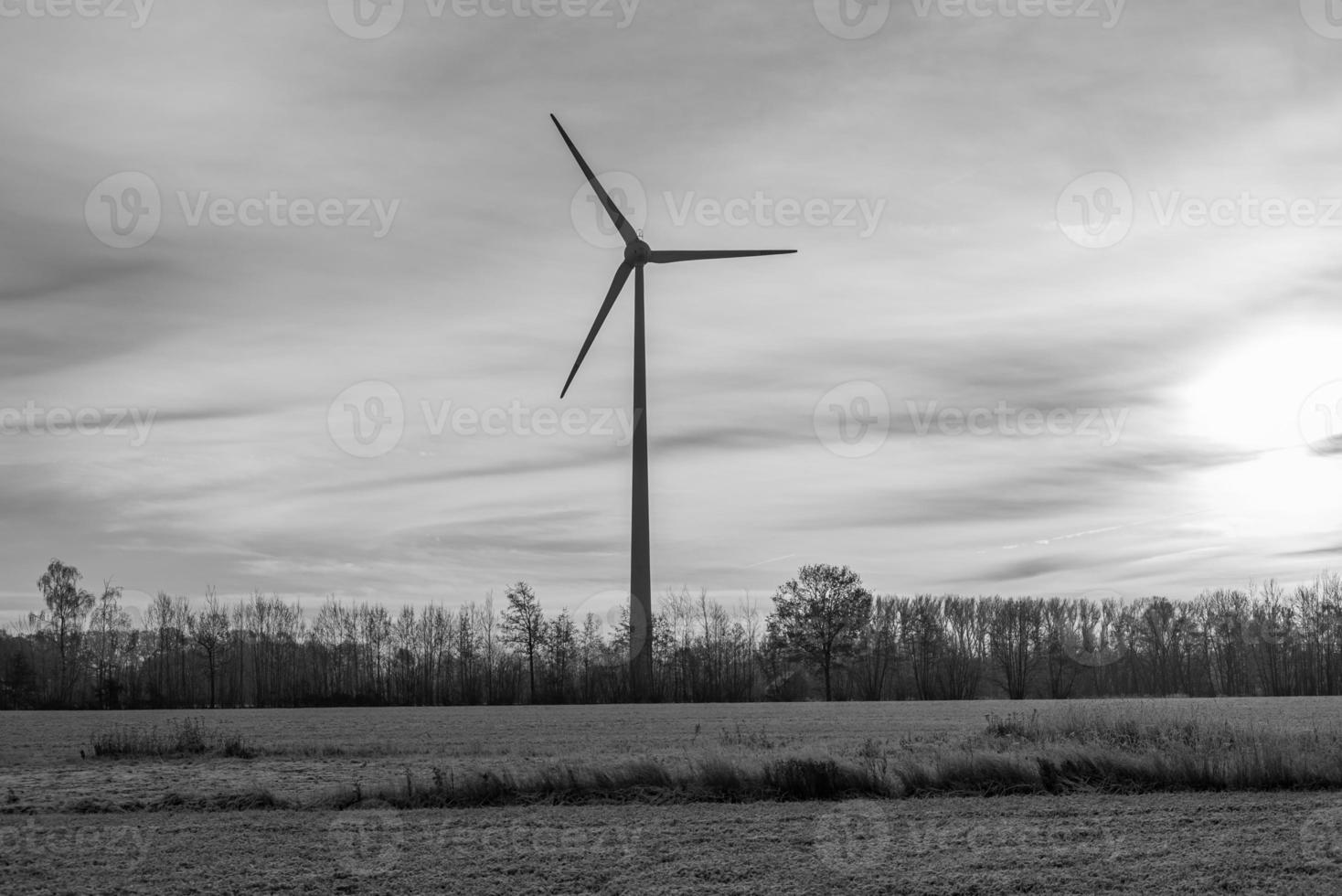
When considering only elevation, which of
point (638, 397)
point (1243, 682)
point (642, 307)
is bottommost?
point (1243, 682)

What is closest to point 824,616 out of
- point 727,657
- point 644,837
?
point 727,657

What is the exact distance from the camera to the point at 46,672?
131 m

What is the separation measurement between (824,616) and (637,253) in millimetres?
50956

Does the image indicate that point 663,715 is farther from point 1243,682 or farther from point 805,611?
point 1243,682

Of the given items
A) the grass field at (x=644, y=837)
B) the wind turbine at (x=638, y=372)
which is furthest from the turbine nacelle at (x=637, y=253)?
the grass field at (x=644, y=837)

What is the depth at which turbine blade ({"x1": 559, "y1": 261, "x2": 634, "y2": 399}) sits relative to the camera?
68.7 meters

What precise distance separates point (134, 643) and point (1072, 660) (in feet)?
380

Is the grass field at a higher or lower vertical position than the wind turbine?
lower

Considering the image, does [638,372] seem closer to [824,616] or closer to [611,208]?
[611,208]

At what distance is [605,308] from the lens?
68938mm

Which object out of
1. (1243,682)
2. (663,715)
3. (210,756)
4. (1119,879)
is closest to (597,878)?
(1119,879)

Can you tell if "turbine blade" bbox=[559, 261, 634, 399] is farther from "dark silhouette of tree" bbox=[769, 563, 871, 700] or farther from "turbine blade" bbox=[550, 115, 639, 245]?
"dark silhouette of tree" bbox=[769, 563, 871, 700]

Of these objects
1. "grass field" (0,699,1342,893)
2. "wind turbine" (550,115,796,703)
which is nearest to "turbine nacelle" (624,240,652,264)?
"wind turbine" (550,115,796,703)

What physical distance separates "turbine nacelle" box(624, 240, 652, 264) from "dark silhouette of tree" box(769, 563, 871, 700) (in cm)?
5002
